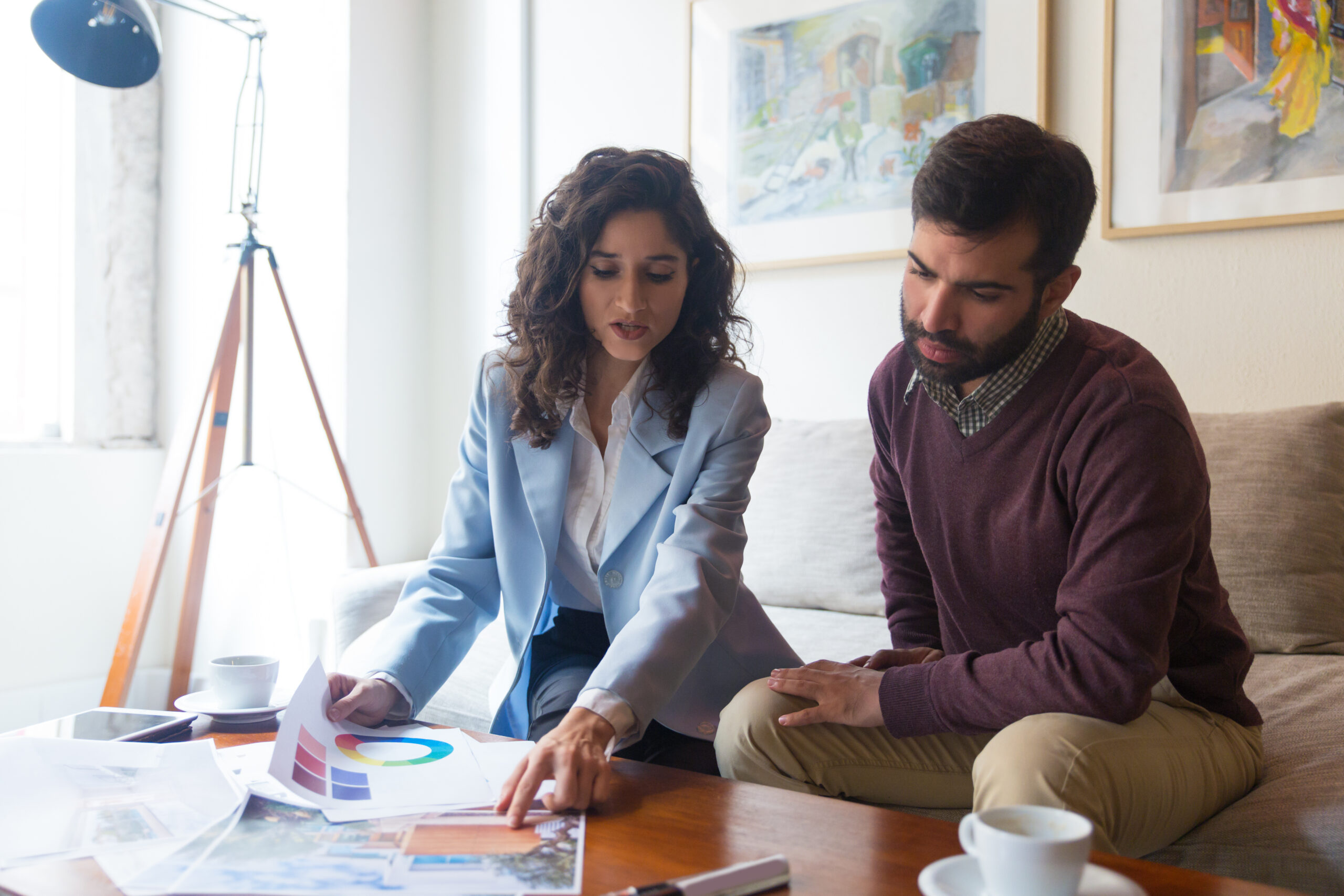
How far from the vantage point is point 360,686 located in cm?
112

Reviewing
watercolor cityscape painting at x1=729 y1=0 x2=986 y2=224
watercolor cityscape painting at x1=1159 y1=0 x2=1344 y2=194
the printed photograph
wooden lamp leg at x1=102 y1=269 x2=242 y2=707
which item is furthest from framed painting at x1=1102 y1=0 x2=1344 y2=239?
wooden lamp leg at x1=102 y1=269 x2=242 y2=707

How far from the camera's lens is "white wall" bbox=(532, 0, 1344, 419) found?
1971mm

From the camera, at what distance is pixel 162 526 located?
7.87 ft

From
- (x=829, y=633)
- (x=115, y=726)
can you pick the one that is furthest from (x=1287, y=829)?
(x=115, y=726)

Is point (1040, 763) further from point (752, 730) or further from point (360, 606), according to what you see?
point (360, 606)

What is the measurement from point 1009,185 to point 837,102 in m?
1.46

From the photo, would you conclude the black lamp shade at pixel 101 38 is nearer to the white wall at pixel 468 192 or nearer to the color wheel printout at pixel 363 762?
the white wall at pixel 468 192

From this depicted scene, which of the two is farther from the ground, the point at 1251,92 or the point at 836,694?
the point at 1251,92

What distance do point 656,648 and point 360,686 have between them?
34 centimetres

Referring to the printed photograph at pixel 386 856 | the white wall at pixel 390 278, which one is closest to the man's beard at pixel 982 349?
the printed photograph at pixel 386 856

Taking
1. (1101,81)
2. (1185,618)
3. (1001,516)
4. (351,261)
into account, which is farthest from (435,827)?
(351,261)

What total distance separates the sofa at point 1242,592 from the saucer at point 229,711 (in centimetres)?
57

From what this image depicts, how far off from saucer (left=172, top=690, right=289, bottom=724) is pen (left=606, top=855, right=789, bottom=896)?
0.62 metres

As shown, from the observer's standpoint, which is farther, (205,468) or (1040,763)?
(205,468)
